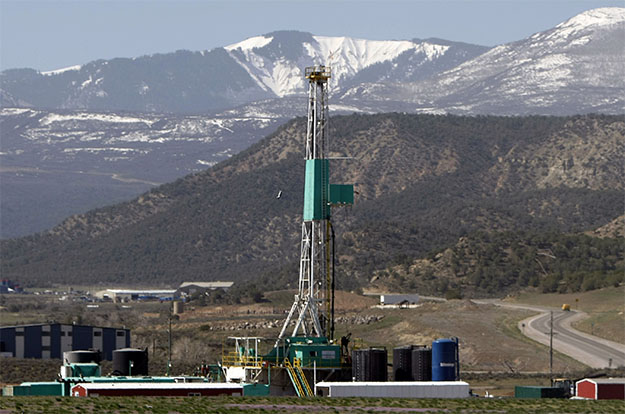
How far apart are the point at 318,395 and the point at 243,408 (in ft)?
26.6

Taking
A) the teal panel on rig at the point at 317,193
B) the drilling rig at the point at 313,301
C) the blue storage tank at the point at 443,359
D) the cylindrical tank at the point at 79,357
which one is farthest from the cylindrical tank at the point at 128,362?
the blue storage tank at the point at 443,359

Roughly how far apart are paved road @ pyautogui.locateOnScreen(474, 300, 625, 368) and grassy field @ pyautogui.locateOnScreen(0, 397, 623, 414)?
45.1 metres

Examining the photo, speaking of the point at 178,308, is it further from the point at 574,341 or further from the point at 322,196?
the point at 322,196

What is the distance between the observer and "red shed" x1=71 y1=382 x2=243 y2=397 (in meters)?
60.9

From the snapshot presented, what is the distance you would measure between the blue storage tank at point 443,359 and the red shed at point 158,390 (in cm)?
914

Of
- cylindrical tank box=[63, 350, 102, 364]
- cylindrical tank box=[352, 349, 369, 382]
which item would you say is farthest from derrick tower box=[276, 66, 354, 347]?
cylindrical tank box=[63, 350, 102, 364]

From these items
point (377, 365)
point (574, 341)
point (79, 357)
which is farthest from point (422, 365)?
point (574, 341)

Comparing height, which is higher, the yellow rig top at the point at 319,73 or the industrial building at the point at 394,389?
the yellow rig top at the point at 319,73

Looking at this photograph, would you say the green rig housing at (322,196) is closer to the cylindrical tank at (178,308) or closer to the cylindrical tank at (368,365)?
the cylindrical tank at (368,365)

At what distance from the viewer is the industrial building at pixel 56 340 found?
372 ft

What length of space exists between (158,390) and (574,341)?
208 feet

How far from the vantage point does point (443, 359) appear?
65562 millimetres

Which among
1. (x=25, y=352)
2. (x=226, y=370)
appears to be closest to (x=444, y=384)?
(x=226, y=370)

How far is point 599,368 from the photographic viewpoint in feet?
338
